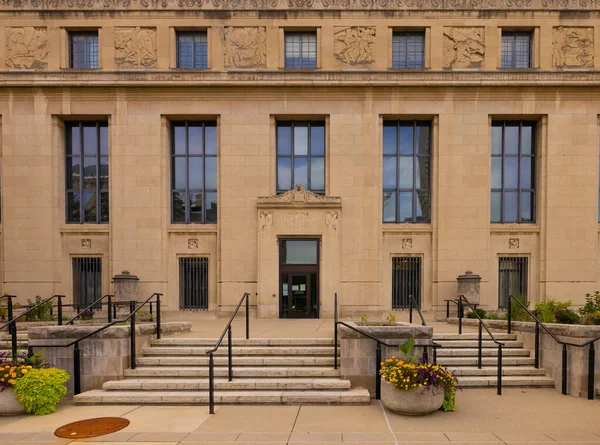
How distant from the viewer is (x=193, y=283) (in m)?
17.2

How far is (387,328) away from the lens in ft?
26.2

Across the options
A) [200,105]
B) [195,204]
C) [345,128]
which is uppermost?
[200,105]

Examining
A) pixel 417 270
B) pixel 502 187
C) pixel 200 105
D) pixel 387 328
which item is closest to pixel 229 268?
Answer: pixel 200 105

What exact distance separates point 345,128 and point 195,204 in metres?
7.74

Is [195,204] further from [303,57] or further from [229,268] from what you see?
[303,57]

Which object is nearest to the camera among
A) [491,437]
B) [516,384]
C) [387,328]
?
[491,437]

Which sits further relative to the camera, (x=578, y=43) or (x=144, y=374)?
(x=578, y=43)

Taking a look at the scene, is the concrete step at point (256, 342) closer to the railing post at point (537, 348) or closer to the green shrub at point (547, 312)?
the railing post at point (537, 348)

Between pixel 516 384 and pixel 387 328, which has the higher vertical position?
pixel 387 328

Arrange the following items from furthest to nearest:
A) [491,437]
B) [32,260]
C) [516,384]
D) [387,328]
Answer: [32,260] < [516,384] < [387,328] < [491,437]

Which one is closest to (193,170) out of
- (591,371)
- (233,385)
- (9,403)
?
(233,385)

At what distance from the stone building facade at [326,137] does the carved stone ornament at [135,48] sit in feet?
0.21

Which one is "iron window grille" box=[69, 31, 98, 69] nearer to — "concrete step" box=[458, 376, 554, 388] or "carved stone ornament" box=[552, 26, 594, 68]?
"concrete step" box=[458, 376, 554, 388]

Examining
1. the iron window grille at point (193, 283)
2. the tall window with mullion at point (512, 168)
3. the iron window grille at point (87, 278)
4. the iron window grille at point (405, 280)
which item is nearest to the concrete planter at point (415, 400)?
the iron window grille at point (405, 280)
